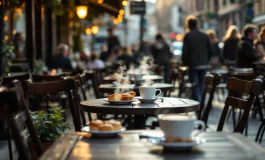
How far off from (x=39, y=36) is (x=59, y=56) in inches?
63.6

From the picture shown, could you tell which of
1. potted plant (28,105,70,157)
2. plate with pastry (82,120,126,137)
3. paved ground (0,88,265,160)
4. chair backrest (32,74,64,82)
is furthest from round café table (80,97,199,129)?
chair backrest (32,74,64,82)

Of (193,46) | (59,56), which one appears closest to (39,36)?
(59,56)

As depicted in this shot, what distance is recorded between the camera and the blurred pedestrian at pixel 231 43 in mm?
15766

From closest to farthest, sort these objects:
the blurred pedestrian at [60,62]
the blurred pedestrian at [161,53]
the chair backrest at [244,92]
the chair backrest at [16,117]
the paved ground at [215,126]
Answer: the chair backrest at [16,117], the chair backrest at [244,92], the paved ground at [215,126], the blurred pedestrian at [60,62], the blurred pedestrian at [161,53]

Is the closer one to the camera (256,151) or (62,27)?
(256,151)

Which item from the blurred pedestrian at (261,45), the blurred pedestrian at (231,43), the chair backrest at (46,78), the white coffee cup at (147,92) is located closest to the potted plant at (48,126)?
the white coffee cup at (147,92)

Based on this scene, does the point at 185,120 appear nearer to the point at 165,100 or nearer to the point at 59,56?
the point at 165,100

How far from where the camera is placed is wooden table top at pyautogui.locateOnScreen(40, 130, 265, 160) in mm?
3230

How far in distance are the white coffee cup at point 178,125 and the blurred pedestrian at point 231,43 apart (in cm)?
1251

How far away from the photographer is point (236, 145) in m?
3.56

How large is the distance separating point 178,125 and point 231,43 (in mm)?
13040

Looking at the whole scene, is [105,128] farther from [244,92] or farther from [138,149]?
[244,92]

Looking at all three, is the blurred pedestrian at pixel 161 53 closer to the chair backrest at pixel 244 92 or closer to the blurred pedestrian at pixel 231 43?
the blurred pedestrian at pixel 231 43

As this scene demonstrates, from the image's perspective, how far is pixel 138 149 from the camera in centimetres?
344
